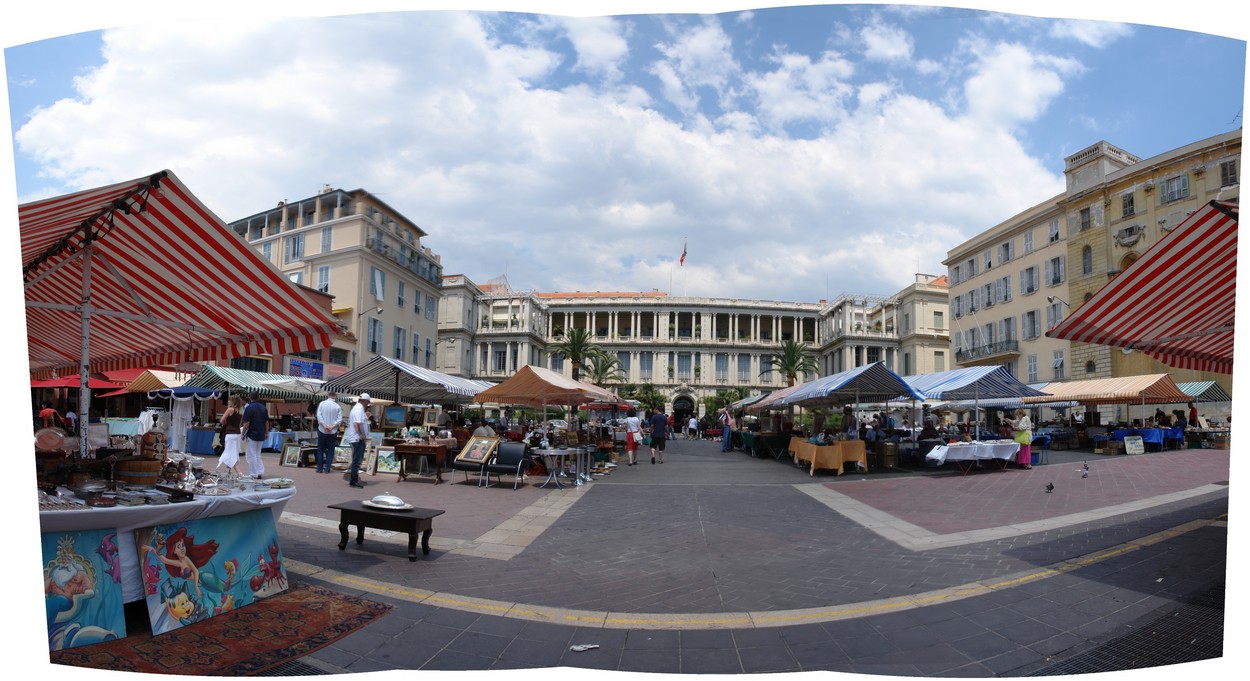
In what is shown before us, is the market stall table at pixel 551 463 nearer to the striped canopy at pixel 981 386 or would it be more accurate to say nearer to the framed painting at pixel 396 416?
the framed painting at pixel 396 416

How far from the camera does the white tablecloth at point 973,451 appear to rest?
43.4 ft

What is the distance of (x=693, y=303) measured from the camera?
64375 mm

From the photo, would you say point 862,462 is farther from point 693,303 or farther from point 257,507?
point 693,303

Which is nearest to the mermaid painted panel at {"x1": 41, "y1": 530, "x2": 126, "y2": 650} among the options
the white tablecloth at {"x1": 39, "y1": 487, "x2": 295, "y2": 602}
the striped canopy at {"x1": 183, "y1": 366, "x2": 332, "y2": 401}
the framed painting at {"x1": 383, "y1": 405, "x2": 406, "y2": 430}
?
the white tablecloth at {"x1": 39, "y1": 487, "x2": 295, "y2": 602}

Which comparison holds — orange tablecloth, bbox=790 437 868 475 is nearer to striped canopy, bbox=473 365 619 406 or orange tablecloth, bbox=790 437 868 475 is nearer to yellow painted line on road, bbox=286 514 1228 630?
striped canopy, bbox=473 365 619 406

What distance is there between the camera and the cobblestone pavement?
122 inches

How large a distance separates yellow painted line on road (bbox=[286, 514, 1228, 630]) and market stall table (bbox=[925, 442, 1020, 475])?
30.8 feet

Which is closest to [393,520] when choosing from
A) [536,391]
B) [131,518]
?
[131,518]

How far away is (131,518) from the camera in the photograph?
3305 millimetres

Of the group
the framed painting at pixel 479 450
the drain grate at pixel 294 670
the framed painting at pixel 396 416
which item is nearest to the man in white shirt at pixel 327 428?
the framed painting at pixel 479 450

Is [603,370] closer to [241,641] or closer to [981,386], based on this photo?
[981,386]

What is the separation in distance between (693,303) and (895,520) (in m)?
57.7

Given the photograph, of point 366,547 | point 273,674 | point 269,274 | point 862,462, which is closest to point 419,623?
point 273,674

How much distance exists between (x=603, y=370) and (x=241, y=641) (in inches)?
2027
